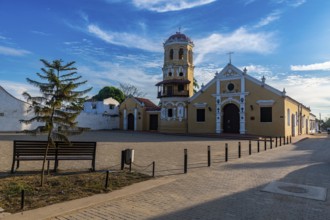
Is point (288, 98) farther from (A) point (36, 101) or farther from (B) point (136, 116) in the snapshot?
(A) point (36, 101)

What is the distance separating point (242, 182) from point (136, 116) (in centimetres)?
3587

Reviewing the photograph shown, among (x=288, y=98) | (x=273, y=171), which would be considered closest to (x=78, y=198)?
(x=273, y=171)

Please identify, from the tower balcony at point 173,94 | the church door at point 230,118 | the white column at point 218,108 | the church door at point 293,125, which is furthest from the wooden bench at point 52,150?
the church door at point 293,125

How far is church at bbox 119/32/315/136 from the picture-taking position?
99.2 feet

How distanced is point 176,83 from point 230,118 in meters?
8.62

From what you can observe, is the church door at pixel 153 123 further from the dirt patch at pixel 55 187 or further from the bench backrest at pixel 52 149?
the dirt patch at pixel 55 187

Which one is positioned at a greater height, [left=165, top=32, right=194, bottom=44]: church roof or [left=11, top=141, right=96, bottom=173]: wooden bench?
[left=165, top=32, right=194, bottom=44]: church roof

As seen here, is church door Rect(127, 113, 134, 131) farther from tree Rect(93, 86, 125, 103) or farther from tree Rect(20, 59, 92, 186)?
tree Rect(20, 59, 92, 186)

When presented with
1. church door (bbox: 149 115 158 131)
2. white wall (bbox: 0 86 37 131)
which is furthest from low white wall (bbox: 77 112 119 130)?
white wall (bbox: 0 86 37 131)

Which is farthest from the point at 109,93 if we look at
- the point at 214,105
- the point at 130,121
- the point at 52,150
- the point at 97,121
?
the point at 52,150

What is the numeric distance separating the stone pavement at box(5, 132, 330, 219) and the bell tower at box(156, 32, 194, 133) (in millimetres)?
27722

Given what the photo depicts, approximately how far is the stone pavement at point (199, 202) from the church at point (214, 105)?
22.1 metres

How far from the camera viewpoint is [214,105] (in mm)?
33750

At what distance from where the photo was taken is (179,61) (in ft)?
123
